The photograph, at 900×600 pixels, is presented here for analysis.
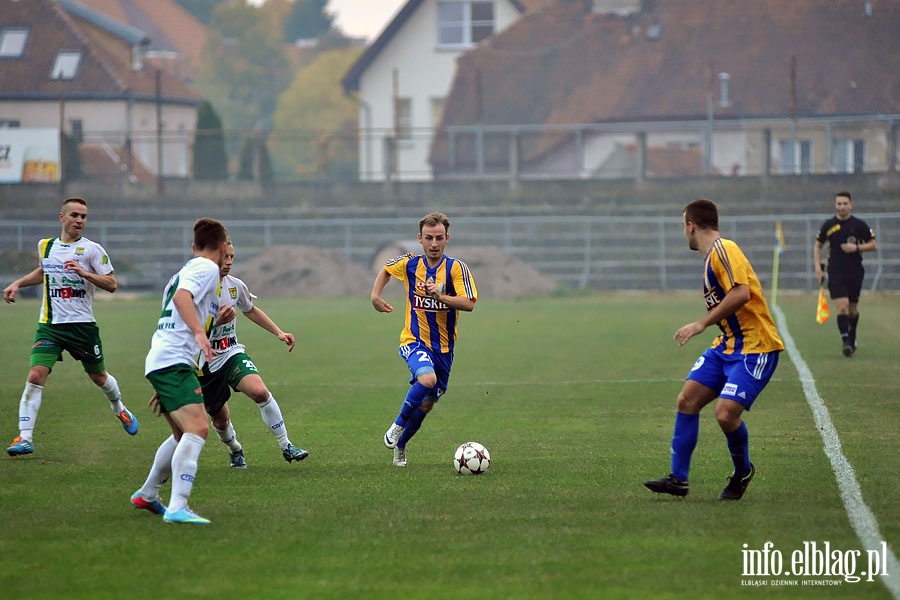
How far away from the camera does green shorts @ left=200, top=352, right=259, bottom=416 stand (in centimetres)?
875

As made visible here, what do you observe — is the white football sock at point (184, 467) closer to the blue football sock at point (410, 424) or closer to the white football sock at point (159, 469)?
the white football sock at point (159, 469)

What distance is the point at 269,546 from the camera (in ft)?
21.6

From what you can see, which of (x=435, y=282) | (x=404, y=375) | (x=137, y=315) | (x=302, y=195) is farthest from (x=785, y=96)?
(x=435, y=282)

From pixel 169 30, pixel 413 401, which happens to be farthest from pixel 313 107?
pixel 413 401

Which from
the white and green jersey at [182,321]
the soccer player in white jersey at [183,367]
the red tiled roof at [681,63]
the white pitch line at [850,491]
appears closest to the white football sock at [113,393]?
the soccer player in white jersey at [183,367]

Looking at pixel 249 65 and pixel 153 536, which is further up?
pixel 249 65

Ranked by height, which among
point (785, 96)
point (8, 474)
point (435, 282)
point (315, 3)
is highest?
point (315, 3)

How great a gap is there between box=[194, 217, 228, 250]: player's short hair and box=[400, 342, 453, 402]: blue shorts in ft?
7.40

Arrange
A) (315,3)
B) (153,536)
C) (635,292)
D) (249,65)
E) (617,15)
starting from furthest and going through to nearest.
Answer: (315,3)
(249,65)
(617,15)
(635,292)
(153,536)

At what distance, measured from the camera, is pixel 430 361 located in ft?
30.0

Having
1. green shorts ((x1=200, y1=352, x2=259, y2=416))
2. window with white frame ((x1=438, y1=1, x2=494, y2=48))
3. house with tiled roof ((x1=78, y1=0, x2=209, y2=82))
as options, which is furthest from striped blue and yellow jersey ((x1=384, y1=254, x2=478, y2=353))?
house with tiled roof ((x1=78, y1=0, x2=209, y2=82))

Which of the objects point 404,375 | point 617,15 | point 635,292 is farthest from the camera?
point 617,15

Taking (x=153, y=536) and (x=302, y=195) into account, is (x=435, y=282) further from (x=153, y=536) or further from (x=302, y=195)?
(x=302, y=195)

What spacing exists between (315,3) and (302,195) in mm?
74265
